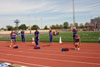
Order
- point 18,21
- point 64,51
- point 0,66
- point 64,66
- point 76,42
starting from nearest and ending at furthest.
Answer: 1. point 0,66
2. point 64,66
3. point 64,51
4. point 76,42
5. point 18,21

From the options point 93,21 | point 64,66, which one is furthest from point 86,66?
point 93,21

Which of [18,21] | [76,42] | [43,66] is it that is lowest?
[43,66]

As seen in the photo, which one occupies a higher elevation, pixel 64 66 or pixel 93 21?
pixel 93 21

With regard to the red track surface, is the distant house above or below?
above

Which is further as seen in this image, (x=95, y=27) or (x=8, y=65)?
(x=95, y=27)

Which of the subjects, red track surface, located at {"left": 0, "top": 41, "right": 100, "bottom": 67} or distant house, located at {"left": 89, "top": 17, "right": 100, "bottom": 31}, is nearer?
red track surface, located at {"left": 0, "top": 41, "right": 100, "bottom": 67}

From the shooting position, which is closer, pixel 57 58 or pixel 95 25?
pixel 57 58

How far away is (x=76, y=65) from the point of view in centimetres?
698

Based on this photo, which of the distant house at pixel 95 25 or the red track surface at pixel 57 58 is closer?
the red track surface at pixel 57 58

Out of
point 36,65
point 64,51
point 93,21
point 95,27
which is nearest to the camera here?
point 36,65

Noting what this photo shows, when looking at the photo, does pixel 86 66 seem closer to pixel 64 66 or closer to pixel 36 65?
pixel 64 66

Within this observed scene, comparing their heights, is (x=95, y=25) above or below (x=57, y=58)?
above

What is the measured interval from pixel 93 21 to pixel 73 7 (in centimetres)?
3554

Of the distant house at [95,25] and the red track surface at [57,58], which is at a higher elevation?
the distant house at [95,25]
